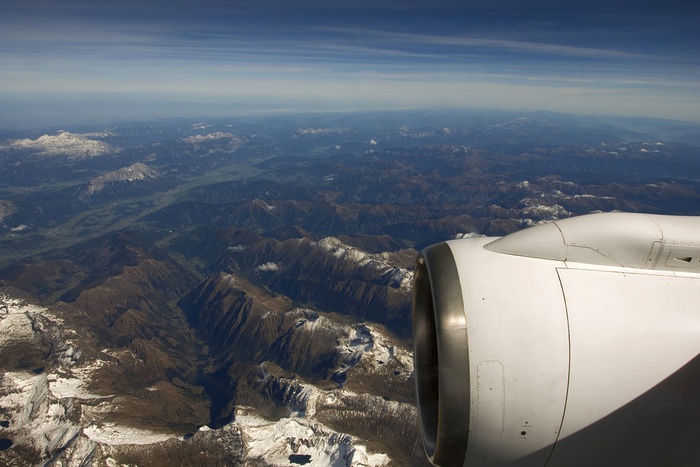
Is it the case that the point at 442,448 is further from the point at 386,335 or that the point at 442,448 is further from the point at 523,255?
the point at 386,335

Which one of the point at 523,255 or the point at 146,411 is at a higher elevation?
the point at 523,255

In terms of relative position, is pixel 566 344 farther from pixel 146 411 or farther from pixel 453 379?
pixel 146 411

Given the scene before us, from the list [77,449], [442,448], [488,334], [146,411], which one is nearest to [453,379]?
[488,334]

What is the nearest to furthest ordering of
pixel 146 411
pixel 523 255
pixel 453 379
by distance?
pixel 453 379
pixel 523 255
pixel 146 411

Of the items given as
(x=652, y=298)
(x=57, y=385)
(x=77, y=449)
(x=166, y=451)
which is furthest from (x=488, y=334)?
(x=57, y=385)

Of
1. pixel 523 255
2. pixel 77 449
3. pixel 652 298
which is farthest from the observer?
pixel 77 449

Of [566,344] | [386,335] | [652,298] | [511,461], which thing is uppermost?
[652,298]

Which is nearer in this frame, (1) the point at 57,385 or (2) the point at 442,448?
(2) the point at 442,448
